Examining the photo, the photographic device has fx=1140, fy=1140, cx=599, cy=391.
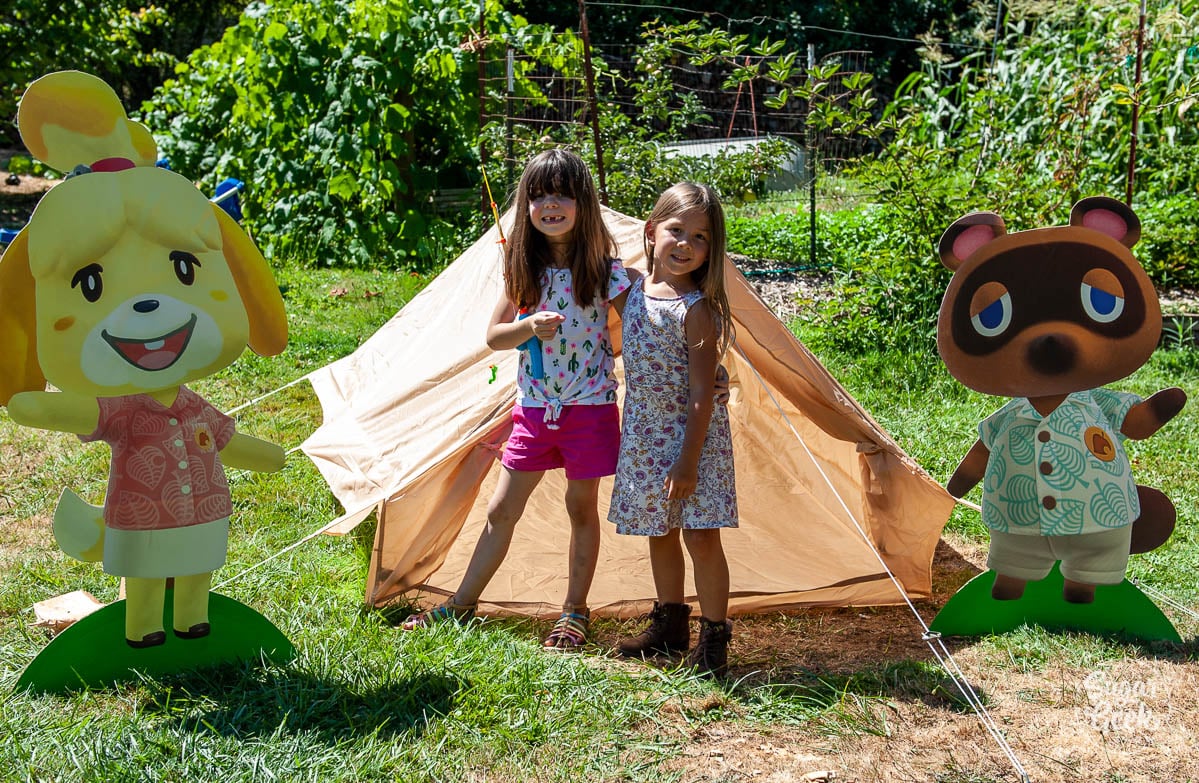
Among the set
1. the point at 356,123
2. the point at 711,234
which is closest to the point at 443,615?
the point at 711,234

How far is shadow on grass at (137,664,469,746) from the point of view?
2.77m

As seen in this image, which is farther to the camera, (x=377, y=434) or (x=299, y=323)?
(x=299, y=323)

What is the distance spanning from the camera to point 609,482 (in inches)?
168

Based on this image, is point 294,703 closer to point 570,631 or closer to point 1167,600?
point 570,631

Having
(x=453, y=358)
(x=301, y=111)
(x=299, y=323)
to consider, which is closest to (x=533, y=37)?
(x=301, y=111)

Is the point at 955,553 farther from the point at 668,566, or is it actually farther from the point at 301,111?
the point at 301,111

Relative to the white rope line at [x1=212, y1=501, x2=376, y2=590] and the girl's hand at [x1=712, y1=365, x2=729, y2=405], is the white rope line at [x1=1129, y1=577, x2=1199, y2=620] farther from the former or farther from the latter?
the white rope line at [x1=212, y1=501, x2=376, y2=590]

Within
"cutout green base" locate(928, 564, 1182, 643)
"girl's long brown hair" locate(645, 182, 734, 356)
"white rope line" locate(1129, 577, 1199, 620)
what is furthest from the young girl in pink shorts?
"white rope line" locate(1129, 577, 1199, 620)

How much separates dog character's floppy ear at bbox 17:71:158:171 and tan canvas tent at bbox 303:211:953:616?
125 centimetres

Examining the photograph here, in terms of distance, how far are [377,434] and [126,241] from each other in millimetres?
1393

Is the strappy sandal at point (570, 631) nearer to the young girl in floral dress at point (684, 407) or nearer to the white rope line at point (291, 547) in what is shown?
the young girl in floral dress at point (684, 407)

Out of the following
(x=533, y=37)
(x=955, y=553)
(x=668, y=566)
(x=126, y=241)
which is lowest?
(x=955, y=553)

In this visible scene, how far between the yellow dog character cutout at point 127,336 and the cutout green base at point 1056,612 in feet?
7.01

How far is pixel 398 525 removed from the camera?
3.52m
